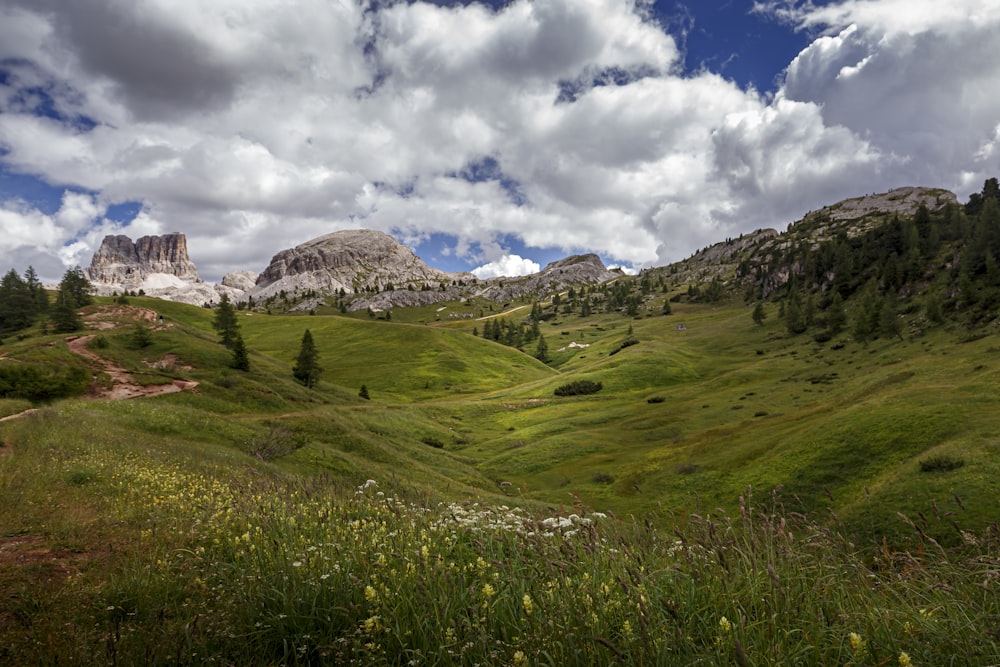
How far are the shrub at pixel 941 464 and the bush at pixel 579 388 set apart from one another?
6968 cm

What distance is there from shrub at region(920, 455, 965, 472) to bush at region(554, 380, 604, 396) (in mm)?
69684

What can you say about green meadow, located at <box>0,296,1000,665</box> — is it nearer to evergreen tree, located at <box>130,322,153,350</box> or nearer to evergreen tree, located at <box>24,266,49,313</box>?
evergreen tree, located at <box>130,322,153,350</box>

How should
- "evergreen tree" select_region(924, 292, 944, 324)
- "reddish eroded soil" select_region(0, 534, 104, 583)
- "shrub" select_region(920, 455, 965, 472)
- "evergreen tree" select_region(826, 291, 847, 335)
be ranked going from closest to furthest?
"reddish eroded soil" select_region(0, 534, 104, 583)
"shrub" select_region(920, 455, 965, 472)
"evergreen tree" select_region(924, 292, 944, 324)
"evergreen tree" select_region(826, 291, 847, 335)

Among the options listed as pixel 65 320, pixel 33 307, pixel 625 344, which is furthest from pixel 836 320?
pixel 33 307

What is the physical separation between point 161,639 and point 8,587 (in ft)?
11.6

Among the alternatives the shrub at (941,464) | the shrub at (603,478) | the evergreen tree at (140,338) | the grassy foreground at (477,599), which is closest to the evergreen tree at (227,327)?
the evergreen tree at (140,338)

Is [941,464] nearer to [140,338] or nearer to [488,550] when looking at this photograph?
[488,550]

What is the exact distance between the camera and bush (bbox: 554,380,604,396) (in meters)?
95.2

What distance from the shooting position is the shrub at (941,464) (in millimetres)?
24300

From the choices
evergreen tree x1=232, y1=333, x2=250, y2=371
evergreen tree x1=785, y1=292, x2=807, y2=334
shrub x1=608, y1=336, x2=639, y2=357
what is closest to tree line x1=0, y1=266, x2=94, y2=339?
evergreen tree x1=232, y1=333, x2=250, y2=371

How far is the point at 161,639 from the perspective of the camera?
15.0 feet

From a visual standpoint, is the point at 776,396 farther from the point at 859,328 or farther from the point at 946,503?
the point at 946,503

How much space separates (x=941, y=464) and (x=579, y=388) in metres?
72.0

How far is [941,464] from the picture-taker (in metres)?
24.8
